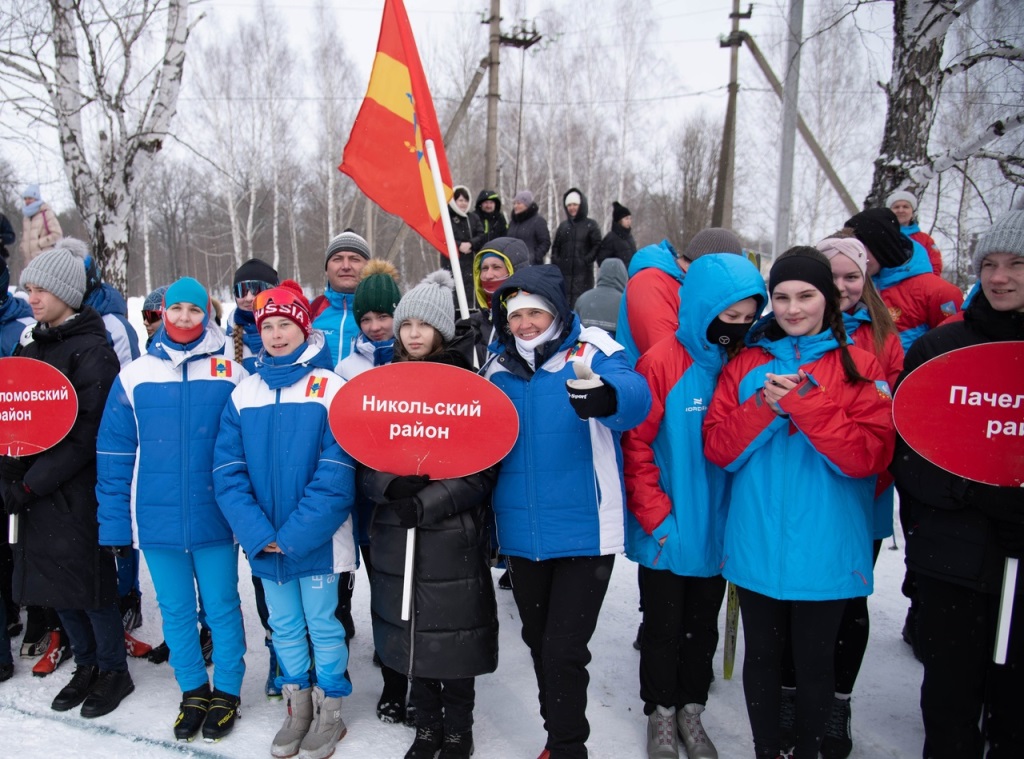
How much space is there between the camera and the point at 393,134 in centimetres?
414

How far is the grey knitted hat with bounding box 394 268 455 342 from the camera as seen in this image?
293cm

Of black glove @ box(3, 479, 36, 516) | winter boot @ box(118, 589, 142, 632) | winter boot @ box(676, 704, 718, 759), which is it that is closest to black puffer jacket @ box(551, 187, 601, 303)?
winter boot @ box(118, 589, 142, 632)

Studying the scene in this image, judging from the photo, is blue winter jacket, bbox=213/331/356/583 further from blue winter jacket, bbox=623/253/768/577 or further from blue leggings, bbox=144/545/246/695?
blue winter jacket, bbox=623/253/768/577

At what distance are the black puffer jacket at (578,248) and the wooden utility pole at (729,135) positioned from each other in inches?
277

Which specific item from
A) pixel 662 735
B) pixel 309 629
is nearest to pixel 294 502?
pixel 309 629

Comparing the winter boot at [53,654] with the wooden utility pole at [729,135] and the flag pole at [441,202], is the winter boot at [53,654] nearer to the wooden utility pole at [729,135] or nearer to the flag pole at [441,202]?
the flag pole at [441,202]

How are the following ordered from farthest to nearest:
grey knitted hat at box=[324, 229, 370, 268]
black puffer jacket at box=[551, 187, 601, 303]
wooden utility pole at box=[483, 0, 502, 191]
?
wooden utility pole at box=[483, 0, 502, 191], black puffer jacket at box=[551, 187, 601, 303], grey knitted hat at box=[324, 229, 370, 268]

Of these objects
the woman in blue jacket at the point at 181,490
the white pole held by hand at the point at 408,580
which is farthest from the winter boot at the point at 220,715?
the white pole held by hand at the point at 408,580

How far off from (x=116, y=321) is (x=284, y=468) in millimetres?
2480

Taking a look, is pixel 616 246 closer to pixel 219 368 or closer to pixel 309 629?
pixel 219 368

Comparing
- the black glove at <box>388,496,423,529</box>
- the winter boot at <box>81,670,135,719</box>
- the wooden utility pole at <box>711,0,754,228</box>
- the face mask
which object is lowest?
the winter boot at <box>81,670,135,719</box>

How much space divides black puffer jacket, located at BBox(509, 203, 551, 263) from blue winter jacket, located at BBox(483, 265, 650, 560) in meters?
6.77

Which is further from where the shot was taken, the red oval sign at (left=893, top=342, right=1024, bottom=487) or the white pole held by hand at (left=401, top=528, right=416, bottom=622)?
the white pole held by hand at (left=401, top=528, right=416, bottom=622)

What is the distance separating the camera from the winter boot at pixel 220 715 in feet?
10.1
